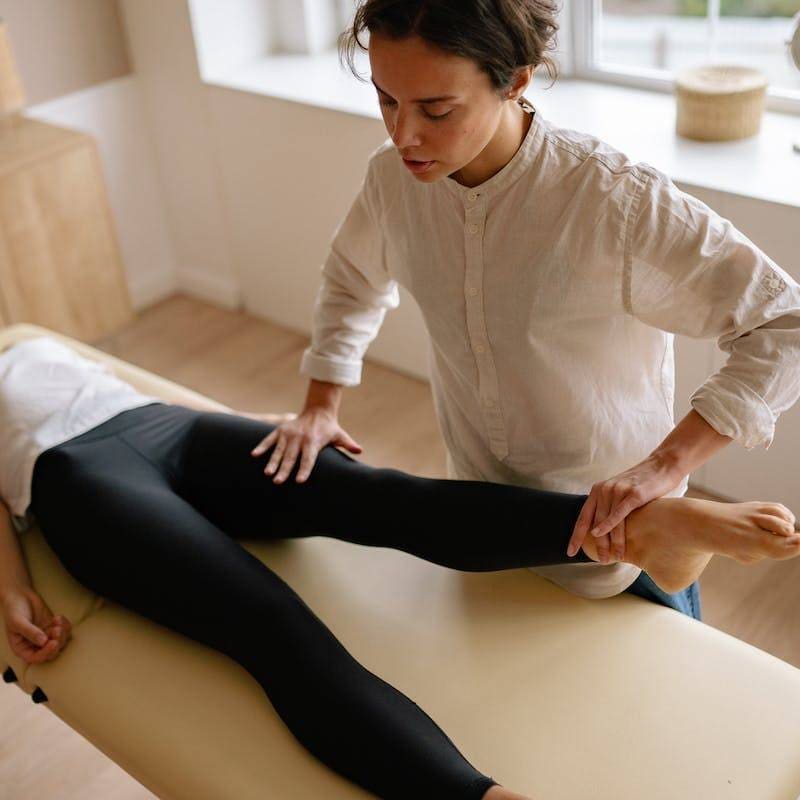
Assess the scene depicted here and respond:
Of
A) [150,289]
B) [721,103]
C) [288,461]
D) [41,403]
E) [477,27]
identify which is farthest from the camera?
[150,289]

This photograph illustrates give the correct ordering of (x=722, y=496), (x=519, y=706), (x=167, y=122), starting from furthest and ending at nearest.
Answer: (x=167, y=122) → (x=722, y=496) → (x=519, y=706)

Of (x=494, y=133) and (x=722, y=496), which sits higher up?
(x=494, y=133)

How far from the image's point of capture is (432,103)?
126cm

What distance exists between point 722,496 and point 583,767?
119 cm

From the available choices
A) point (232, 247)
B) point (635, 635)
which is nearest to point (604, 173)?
point (635, 635)

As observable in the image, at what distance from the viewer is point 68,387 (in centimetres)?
193

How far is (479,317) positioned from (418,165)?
227mm

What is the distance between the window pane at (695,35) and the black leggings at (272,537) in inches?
56.2

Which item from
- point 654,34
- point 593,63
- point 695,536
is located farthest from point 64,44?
point 695,536

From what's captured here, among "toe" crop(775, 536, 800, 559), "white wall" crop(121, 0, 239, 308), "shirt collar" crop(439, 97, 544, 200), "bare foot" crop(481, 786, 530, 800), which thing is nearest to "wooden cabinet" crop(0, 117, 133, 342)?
"white wall" crop(121, 0, 239, 308)

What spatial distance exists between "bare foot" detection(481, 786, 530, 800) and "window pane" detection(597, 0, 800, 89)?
175 centimetres

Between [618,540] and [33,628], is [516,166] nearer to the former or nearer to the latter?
[618,540]

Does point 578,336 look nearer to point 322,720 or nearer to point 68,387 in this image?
point 322,720

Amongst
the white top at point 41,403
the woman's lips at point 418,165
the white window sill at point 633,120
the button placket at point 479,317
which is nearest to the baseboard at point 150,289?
the white window sill at point 633,120
